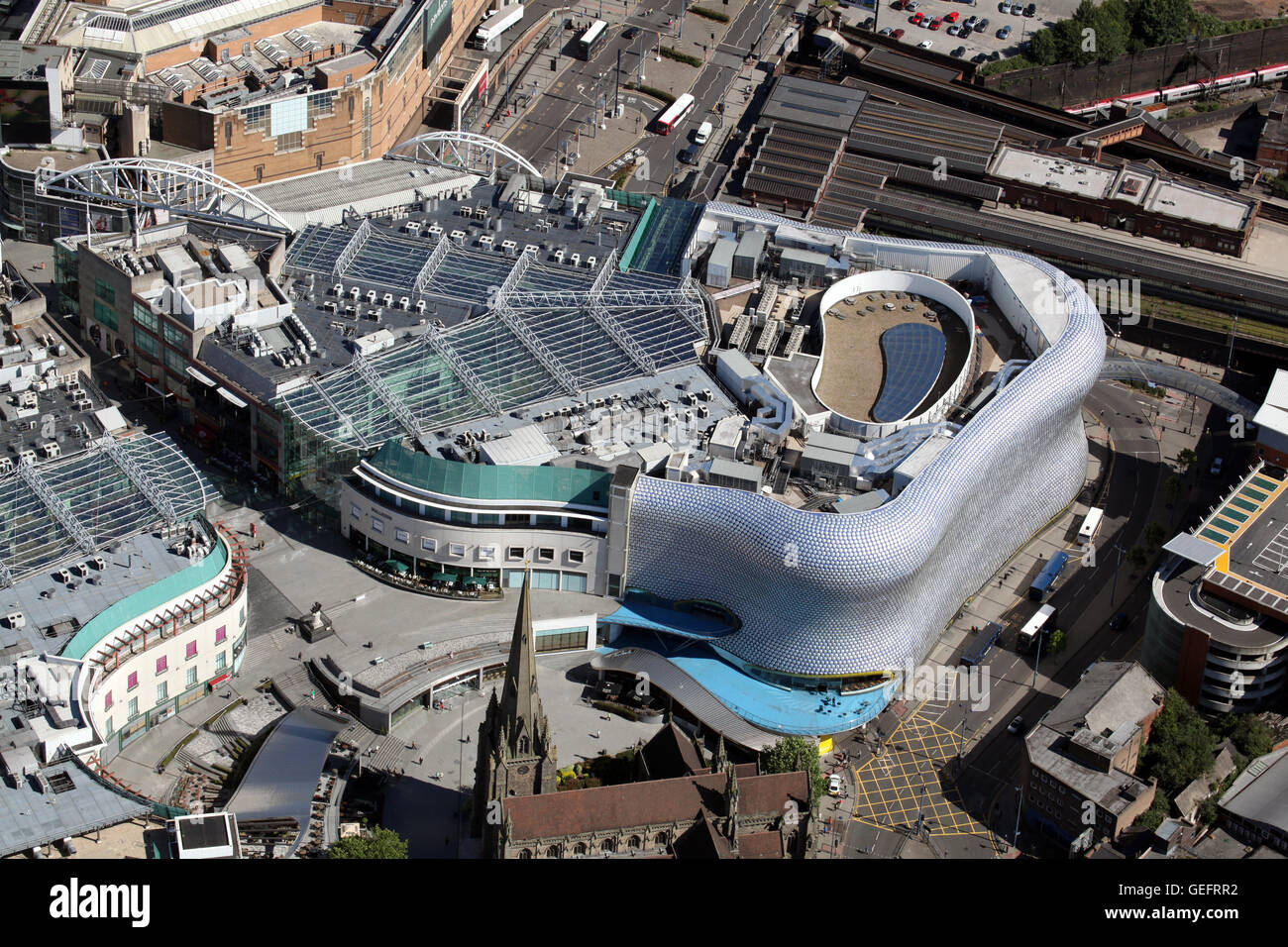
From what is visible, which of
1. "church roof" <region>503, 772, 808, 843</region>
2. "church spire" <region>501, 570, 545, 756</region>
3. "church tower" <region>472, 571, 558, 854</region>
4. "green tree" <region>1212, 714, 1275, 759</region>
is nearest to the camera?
"church roof" <region>503, 772, 808, 843</region>

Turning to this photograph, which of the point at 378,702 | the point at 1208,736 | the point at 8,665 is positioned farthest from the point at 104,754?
the point at 1208,736

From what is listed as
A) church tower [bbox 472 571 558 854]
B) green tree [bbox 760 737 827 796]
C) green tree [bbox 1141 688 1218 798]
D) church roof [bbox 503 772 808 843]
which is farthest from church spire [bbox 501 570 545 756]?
green tree [bbox 1141 688 1218 798]

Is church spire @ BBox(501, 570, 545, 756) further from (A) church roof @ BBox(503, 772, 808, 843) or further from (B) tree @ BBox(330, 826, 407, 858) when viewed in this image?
(B) tree @ BBox(330, 826, 407, 858)

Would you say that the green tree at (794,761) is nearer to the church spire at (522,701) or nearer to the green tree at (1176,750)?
the church spire at (522,701)

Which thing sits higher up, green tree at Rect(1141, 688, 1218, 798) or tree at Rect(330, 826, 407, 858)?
green tree at Rect(1141, 688, 1218, 798)
